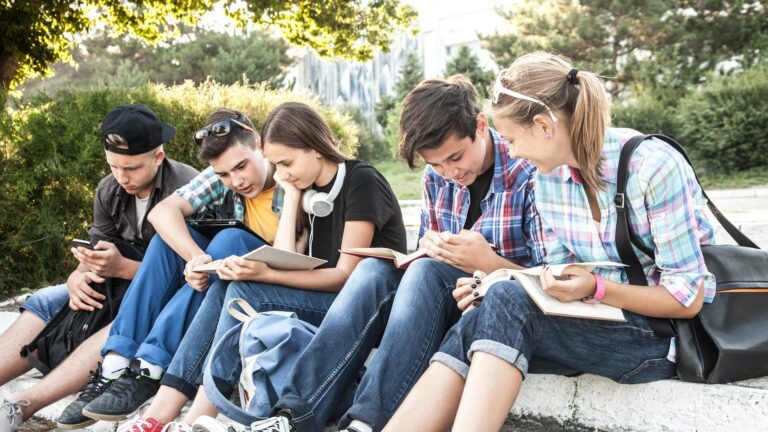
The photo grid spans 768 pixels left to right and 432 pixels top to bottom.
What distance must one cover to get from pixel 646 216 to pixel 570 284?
354 millimetres

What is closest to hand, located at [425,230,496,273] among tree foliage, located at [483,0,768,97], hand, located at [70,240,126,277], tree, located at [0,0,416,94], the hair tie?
the hair tie

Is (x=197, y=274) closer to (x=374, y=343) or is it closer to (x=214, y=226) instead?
(x=214, y=226)

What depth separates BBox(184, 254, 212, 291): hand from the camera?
3072mm

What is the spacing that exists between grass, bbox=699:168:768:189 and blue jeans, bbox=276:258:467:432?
30.0ft

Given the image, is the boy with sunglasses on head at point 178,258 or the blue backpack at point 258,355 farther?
the boy with sunglasses on head at point 178,258

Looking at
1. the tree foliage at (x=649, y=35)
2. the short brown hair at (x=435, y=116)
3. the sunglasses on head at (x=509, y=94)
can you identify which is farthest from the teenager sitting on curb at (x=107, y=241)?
the tree foliage at (x=649, y=35)

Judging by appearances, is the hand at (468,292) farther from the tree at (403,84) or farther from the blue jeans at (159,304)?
the tree at (403,84)

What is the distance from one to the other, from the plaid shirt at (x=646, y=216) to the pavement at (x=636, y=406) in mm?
338

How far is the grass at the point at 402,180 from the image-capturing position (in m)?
11.5

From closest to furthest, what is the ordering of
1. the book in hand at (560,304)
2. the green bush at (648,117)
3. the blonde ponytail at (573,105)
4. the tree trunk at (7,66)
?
the book in hand at (560,304) → the blonde ponytail at (573,105) → the tree trunk at (7,66) → the green bush at (648,117)

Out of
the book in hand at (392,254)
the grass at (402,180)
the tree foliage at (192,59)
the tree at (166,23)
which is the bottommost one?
the grass at (402,180)

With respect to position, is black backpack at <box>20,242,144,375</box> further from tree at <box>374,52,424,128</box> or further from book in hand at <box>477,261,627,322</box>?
tree at <box>374,52,424,128</box>

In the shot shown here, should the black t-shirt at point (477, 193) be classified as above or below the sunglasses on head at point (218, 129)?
below

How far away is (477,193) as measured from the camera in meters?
2.97
